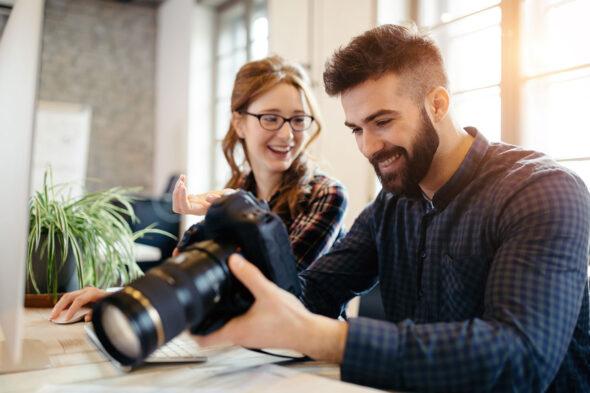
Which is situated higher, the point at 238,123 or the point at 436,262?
the point at 238,123

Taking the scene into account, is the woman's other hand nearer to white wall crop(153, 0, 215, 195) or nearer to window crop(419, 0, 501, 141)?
window crop(419, 0, 501, 141)

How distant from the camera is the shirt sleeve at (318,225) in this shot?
132cm

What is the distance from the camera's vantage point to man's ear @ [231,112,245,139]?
1.64 meters

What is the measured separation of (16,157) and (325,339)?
15.2 inches

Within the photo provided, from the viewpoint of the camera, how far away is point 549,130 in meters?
2.17

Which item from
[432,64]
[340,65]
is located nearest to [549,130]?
[432,64]

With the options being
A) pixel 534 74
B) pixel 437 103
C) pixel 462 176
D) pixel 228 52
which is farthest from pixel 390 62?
pixel 228 52

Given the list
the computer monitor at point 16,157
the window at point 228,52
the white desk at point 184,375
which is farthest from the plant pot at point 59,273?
the window at point 228,52

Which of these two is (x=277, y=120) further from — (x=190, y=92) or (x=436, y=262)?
(x=190, y=92)

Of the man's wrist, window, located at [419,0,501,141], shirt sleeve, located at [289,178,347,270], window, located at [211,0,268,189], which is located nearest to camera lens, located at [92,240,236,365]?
the man's wrist

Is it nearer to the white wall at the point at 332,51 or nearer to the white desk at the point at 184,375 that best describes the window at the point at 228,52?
the white wall at the point at 332,51

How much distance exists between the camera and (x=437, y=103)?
1.02 m

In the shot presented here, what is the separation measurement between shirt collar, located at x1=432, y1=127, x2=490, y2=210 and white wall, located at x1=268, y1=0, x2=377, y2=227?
1801 mm

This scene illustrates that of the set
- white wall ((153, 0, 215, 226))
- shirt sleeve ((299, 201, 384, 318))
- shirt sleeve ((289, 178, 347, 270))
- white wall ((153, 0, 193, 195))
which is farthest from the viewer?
white wall ((153, 0, 193, 195))
